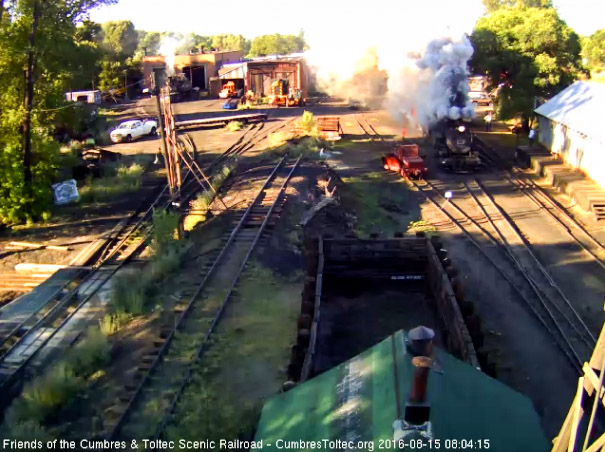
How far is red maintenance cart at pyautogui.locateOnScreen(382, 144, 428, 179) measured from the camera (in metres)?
25.5

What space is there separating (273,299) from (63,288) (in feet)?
19.2

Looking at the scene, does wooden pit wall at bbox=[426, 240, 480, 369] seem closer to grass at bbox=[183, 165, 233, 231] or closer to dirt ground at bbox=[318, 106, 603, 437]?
dirt ground at bbox=[318, 106, 603, 437]

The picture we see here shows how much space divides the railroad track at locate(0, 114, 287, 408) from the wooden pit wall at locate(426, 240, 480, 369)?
792 cm

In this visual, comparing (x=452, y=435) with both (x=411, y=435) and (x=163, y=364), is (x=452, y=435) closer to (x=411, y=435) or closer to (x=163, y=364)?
(x=411, y=435)

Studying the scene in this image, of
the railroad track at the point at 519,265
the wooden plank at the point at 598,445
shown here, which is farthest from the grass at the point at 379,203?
the wooden plank at the point at 598,445

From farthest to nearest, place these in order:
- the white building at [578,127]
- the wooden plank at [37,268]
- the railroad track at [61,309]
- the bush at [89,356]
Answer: the white building at [578,127] → the wooden plank at [37,268] → the railroad track at [61,309] → the bush at [89,356]

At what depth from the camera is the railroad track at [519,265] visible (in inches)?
476

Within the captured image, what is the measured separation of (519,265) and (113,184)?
1736cm

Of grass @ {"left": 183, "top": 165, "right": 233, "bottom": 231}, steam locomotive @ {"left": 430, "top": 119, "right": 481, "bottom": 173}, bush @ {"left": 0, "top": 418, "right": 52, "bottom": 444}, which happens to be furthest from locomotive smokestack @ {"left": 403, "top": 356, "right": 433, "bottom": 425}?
steam locomotive @ {"left": 430, "top": 119, "right": 481, "bottom": 173}

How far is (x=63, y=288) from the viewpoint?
15.0m

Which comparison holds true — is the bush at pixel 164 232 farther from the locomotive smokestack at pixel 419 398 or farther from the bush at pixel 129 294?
the locomotive smokestack at pixel 419 398

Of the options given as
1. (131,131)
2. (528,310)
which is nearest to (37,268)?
(528,310)

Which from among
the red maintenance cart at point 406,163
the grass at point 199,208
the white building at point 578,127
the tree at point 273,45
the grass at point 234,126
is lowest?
the grass at point 199,208

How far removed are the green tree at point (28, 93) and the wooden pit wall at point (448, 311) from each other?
48.8ft
